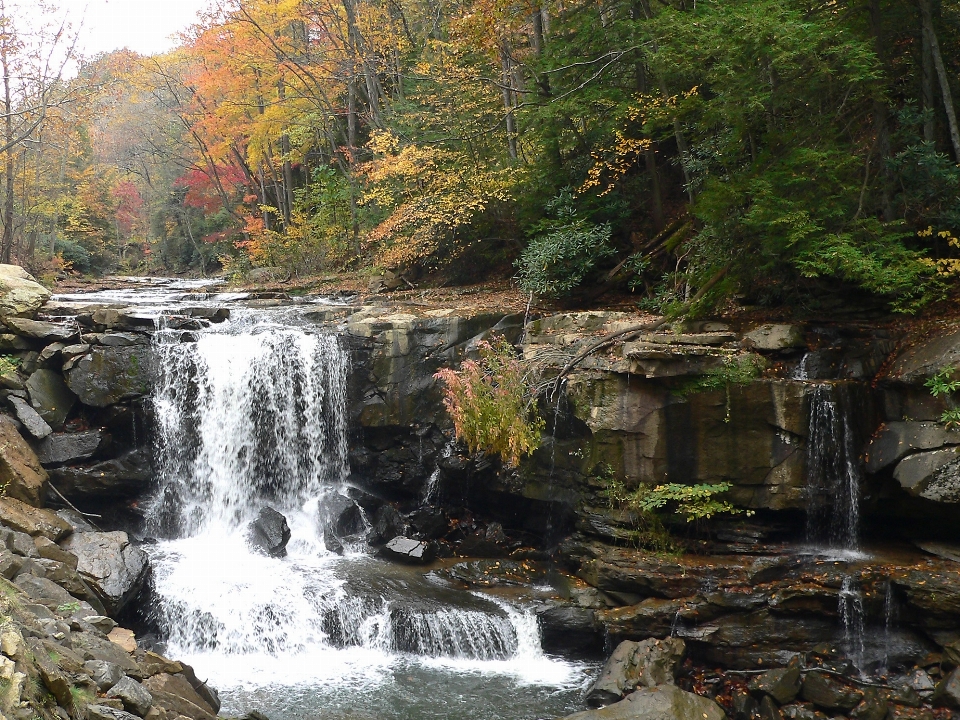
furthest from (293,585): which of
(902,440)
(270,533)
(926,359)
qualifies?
(926,359)

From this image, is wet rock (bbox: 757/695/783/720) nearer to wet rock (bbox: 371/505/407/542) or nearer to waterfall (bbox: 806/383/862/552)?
waterfall (bbox: 806/383/862/552)

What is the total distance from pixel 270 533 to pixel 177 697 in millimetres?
4795

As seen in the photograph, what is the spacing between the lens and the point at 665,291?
12.8 m

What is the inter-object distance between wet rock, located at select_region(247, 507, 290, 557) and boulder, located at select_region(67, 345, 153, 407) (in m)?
3.13

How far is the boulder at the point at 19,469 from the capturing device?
9.86 m

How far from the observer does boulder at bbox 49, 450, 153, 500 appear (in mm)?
11438

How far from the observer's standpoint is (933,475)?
28.0 ft

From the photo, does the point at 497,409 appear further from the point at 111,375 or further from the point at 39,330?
the point at 39,330

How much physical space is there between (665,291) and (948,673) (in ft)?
23.3

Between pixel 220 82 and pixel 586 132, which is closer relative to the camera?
pixel 586 132

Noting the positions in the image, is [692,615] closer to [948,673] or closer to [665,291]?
[948,673]

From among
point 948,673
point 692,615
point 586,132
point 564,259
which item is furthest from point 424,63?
point 948,673

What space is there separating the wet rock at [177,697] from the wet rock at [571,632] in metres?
4.22

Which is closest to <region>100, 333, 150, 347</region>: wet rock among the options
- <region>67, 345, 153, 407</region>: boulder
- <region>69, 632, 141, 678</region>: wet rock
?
<region>67, 345, 153, 407</region>: boulder
